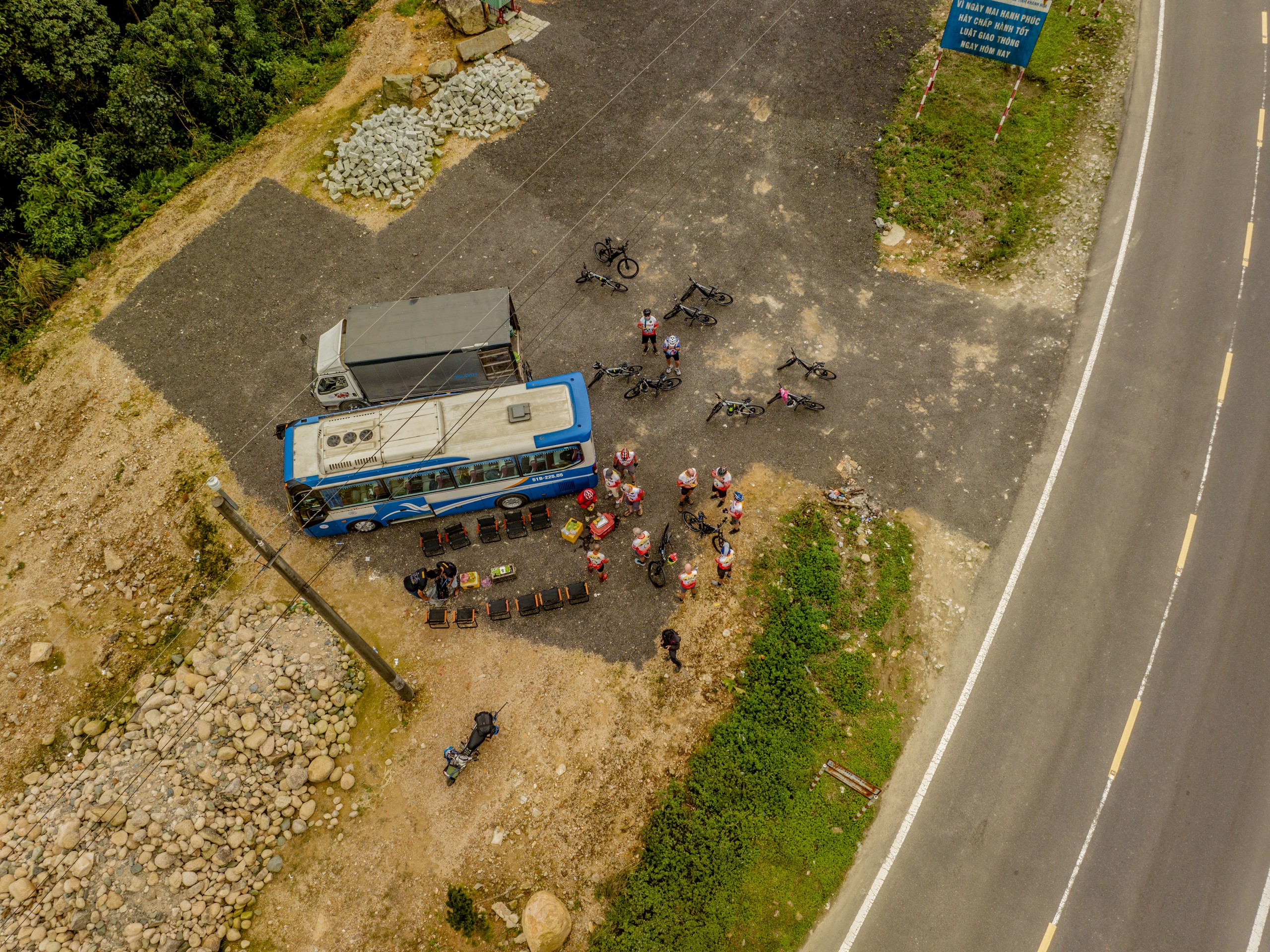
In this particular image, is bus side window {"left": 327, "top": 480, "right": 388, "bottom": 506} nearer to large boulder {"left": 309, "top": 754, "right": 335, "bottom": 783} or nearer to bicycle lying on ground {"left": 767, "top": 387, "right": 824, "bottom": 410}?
large boulder {"left": 309, "top": 754, "right": 335, "bottom": 783}

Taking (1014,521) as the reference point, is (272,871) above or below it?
below

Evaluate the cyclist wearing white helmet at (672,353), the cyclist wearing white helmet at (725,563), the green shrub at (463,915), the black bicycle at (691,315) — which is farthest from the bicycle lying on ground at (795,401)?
the green shrub at (463,915)

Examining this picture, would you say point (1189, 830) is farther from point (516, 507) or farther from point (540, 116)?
point (540, 116)

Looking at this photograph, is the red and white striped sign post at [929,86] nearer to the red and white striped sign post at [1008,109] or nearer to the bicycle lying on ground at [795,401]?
the red and white striped sign post at [1008,109]

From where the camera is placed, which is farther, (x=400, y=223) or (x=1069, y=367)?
(x=400, y=223)

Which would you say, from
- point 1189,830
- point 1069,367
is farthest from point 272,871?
point 1069,367

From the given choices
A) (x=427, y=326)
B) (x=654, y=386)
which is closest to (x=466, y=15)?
(x=427, y=326)
